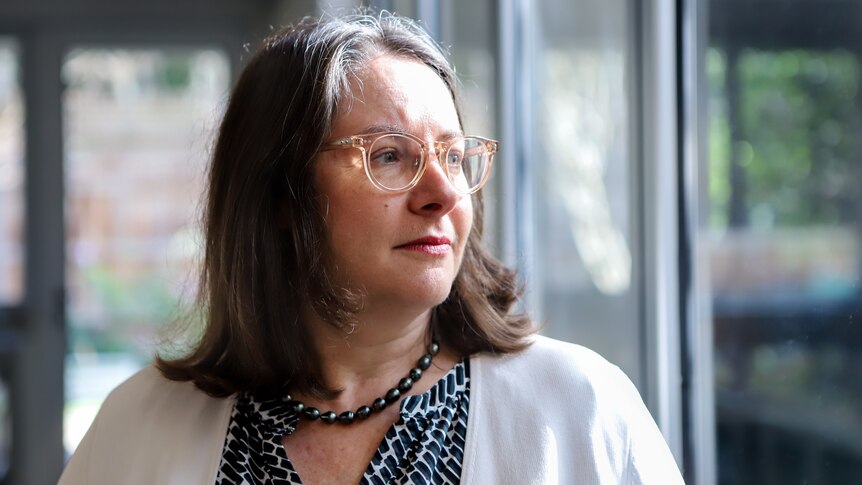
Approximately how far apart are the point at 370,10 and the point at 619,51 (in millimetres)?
599

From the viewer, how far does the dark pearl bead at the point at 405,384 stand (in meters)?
1.31

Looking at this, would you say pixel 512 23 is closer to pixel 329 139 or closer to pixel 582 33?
pixel 582 33

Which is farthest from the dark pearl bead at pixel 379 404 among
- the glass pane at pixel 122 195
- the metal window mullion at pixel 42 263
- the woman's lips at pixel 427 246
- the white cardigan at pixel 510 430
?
the metal window mullion at pixel 42 263

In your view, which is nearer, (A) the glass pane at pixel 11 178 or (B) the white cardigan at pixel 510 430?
(B) the white cardigan at pixel 510 430

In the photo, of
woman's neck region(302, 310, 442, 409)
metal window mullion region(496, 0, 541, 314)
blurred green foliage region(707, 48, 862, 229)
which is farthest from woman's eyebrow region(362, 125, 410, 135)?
metal window mullion region(496, 0, 541, 314)

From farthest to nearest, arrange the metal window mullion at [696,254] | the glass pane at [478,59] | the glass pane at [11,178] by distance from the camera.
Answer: the glass pane at [11,178]
the glass pane at [478,59]
the metal window mullion at [696,254]

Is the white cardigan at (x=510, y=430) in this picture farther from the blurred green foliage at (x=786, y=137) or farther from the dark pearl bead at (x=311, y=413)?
the blurred green foliage at (x=786, y=137)

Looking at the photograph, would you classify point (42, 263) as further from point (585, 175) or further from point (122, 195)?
point (585, 175)

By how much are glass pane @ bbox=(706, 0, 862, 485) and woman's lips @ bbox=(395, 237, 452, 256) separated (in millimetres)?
463

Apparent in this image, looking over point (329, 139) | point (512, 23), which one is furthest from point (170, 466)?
point (512, 23)

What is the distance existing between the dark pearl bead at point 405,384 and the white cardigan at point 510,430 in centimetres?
9

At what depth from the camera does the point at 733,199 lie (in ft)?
4.71

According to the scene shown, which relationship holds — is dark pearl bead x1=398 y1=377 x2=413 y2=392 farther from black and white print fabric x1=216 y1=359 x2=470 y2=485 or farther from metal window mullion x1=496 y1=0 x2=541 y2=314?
metal window mullion x1=496 y1=0 x2=541 y2=314

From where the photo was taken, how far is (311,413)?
1302 millimetres
